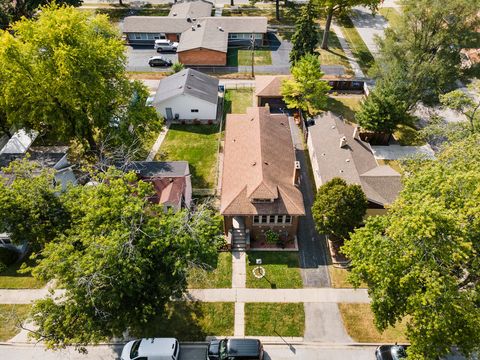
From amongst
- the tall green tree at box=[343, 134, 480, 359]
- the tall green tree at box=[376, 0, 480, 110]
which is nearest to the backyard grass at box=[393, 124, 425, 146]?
the tall green tree at box=[376, 0, 480, 110]

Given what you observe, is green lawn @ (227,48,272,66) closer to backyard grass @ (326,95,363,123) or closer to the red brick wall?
the red brick wall

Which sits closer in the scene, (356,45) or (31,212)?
(31,212)

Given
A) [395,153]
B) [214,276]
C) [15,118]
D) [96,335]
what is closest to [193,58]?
[15,118]

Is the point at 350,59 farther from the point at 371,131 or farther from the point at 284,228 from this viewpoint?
the point at 284,228

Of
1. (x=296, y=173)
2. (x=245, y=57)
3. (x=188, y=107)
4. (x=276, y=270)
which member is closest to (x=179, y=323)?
(x=276, y=270)

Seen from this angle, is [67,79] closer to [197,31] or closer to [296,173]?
[296,173]

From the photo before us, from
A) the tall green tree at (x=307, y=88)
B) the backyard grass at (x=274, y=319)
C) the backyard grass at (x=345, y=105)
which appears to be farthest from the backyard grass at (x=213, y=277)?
the backyard grass at (x=345, y=105)
